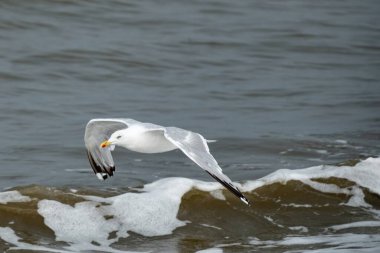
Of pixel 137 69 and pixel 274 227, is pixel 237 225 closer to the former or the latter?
pixel 274 227

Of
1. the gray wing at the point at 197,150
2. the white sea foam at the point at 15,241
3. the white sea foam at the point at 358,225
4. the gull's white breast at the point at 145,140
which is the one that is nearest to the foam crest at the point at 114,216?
the white sea foam at the point at 15,241

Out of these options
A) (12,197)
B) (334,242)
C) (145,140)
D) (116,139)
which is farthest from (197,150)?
(12,197)

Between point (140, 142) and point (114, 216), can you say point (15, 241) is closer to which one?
point (114, 216)

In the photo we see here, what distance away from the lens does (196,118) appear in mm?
9781

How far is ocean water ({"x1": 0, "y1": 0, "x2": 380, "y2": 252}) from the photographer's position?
6406 millimetres

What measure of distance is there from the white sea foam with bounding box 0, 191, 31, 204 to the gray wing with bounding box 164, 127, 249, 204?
117 cm

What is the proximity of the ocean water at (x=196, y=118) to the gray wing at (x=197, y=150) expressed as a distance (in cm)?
57

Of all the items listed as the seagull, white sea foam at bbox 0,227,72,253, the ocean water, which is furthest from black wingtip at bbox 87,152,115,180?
white sea foam at bbox 0,227,72,253

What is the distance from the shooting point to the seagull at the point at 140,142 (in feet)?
19.2

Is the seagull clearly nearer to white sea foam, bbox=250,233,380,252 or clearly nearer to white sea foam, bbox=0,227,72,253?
white sea foam, bbox=250,233,380,252

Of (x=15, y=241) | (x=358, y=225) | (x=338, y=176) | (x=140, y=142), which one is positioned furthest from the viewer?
(x=338, y=176)

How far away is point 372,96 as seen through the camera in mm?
11070

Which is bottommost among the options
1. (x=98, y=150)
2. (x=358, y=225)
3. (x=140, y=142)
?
(x=358, y=225)

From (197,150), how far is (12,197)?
1.50 m
